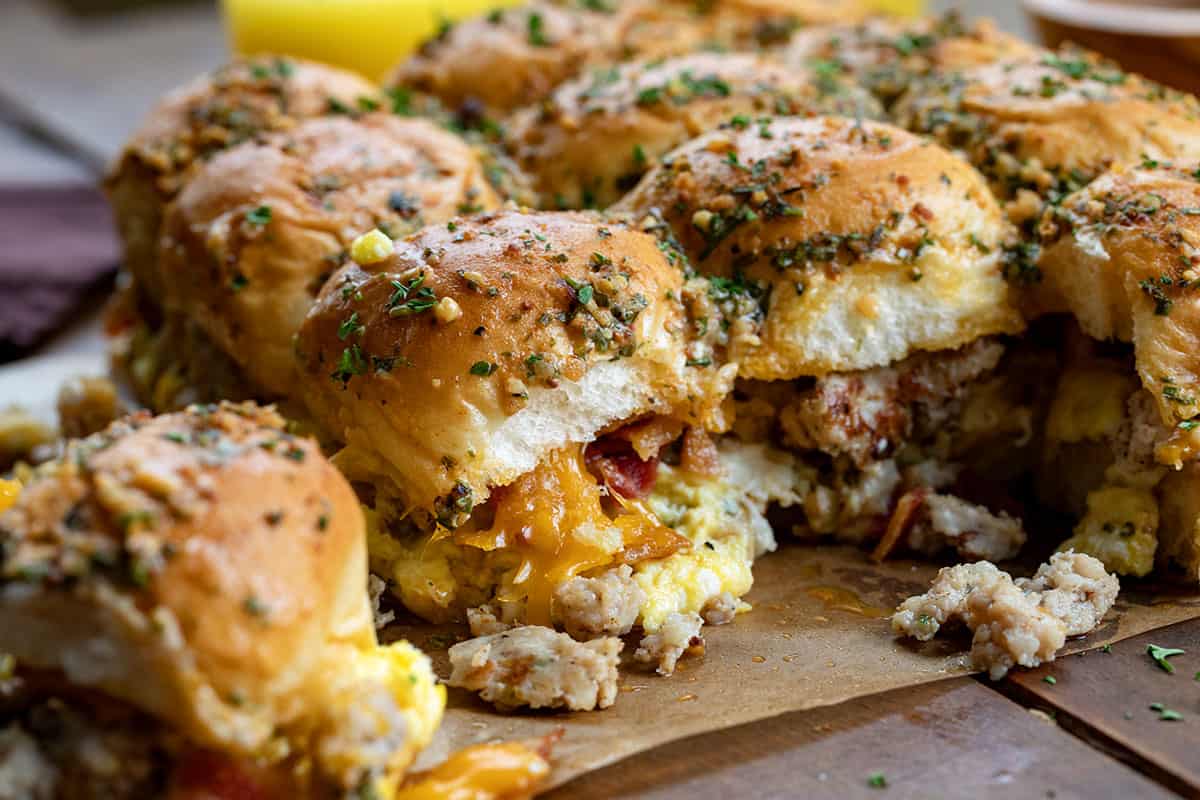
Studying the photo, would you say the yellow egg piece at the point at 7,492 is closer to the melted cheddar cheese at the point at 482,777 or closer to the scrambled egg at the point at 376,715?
the scrambled egg at the point at 376,715

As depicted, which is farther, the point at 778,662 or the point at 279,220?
the point at 279,220

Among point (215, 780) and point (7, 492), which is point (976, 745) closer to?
point (215, 780)

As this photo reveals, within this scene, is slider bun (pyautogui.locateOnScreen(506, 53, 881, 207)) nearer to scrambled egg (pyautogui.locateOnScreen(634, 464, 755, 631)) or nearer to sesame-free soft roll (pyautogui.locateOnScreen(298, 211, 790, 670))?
sesame-free soft roll (pyautogui.locateOnScreen(298, 211, 790, 670))

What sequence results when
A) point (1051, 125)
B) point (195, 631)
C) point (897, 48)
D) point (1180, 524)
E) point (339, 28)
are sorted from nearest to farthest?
1. point (195, 631)
2. point (1180, 524)
3. point (1051, 125)
4. point (897, 48)
5. point (339, 28)

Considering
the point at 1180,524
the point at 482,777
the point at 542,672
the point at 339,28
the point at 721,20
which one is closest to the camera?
the point at 482,777

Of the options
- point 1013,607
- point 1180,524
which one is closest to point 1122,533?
point 1180,524

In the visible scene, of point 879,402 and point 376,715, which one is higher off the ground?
point 879,402
